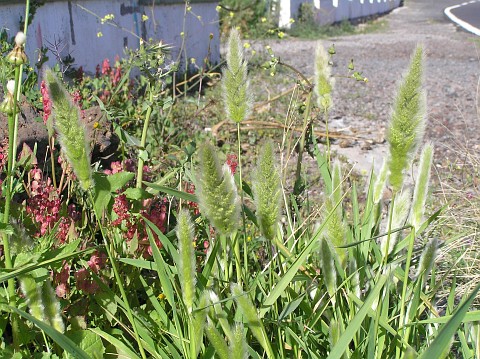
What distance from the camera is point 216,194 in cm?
117

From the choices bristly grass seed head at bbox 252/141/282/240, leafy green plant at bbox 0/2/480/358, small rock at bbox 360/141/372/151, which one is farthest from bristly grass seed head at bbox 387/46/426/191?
small rock at bbox 360/141/372/151

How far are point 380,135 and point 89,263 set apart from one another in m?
3.94

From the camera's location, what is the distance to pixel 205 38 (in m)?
8.34

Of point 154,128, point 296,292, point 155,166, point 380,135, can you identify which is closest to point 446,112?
point 380,135

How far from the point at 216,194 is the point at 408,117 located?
0.37m

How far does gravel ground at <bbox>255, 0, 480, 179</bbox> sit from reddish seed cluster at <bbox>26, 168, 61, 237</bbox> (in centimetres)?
92

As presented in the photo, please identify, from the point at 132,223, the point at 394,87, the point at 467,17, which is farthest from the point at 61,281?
the point at 467,17

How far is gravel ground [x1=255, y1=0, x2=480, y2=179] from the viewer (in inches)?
200

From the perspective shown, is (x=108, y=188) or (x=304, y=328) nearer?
(x=304, y=328)

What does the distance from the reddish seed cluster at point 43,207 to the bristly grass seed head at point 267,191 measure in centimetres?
79

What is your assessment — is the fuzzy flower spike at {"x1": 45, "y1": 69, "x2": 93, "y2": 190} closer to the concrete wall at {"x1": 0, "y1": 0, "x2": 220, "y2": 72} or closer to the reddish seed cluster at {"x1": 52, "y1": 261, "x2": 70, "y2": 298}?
the reddish seed cluster at {"x1": 52, "y1": 261, "x2": 70, "y2": 298}

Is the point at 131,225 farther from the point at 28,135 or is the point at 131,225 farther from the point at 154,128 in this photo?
the point at 154,128

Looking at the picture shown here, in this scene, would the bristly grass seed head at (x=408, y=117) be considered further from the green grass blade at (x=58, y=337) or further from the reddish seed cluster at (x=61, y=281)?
the reddish seed cluster at (x=61, y=281)

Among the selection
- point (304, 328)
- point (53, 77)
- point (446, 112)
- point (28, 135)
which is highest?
point (53, 77)
